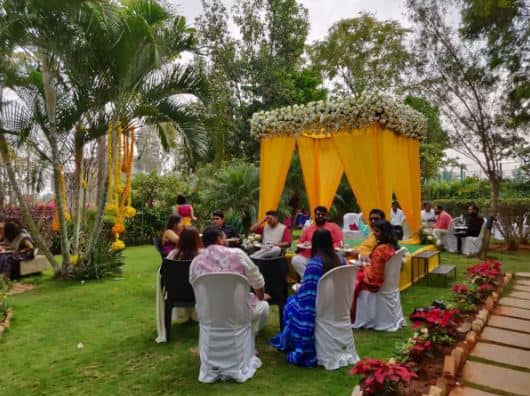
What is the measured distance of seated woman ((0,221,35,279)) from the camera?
7.90 m

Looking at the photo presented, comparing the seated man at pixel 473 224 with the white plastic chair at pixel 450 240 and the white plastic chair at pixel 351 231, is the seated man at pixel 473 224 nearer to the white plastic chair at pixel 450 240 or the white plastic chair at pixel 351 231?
the white plastic chair at pixel 450 240

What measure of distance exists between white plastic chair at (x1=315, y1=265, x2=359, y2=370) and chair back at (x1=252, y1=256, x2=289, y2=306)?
866 millimetres

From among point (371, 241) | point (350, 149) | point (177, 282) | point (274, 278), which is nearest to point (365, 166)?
point (350, 149)

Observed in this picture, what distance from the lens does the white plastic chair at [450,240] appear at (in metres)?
11.1

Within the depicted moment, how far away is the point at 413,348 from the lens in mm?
3240

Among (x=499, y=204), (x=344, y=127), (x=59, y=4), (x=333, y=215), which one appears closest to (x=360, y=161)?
(x=344, y=127)

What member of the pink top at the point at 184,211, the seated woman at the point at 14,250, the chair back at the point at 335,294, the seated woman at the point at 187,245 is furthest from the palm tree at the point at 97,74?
the chair back at the point at 335,294

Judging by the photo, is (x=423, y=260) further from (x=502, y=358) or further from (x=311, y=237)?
(x=502, y=358)

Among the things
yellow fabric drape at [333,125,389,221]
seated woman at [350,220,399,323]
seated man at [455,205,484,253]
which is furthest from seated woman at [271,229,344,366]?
seated man at [455,205,484,253]

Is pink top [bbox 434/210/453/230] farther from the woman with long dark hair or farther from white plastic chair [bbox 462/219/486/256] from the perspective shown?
the woman with long dark hair

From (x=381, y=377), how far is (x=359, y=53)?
19.5m

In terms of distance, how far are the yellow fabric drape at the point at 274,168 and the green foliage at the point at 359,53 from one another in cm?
1193

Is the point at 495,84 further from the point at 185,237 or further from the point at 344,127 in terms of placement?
the point at 185,237

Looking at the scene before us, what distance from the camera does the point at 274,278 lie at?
4.55 m
